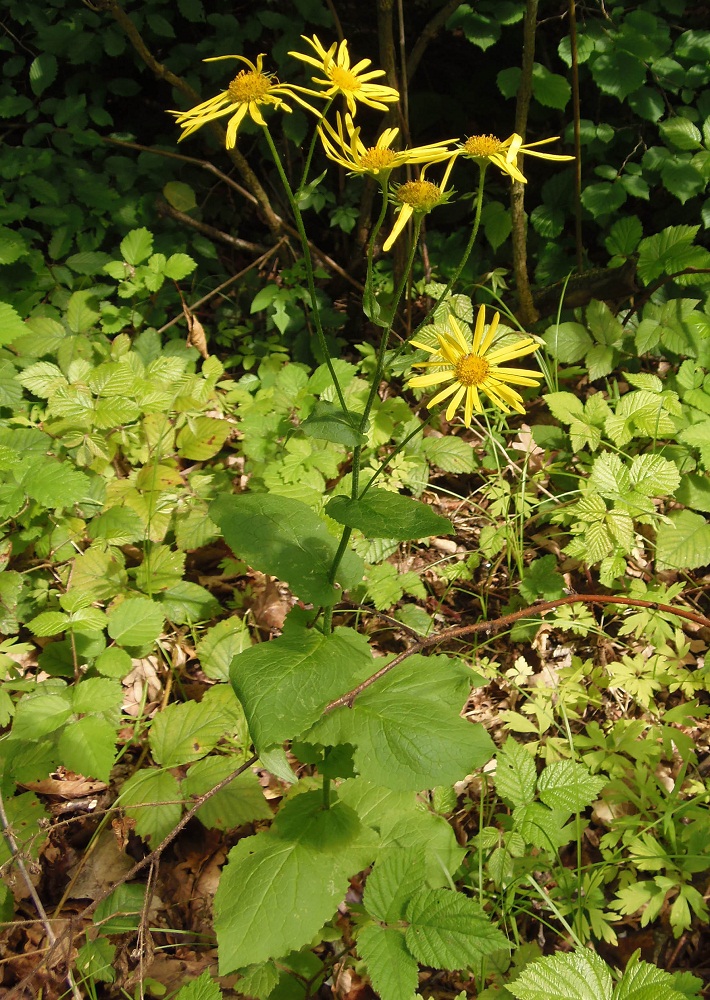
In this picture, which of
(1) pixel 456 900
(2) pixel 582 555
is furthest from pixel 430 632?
(1) pixel 456 900

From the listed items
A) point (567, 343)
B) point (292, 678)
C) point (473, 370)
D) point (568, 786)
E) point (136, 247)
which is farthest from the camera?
point (136, 247)

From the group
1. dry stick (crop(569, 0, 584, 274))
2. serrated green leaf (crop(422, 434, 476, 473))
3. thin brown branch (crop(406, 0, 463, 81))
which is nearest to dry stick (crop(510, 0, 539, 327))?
dry stick (crop(569, 0, 584, 274))

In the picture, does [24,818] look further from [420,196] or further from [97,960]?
[420,196]

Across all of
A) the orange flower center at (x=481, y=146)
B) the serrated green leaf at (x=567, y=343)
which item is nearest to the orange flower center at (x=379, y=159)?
the orange flower center at (x=481, y=146)

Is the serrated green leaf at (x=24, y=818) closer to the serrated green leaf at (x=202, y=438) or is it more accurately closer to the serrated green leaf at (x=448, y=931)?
the serrated green leaf at (x=448, y=931)

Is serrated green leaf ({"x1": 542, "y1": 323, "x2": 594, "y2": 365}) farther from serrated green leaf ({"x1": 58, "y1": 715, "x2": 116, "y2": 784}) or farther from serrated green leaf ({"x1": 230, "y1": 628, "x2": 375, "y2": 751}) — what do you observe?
serrated green leaf ({"x1": 58, "y1": 715, "x2": 116, "y2": 784})

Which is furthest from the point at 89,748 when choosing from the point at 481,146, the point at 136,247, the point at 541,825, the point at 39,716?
the point at 136,247

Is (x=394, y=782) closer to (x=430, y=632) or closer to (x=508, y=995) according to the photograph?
(x=508, y=995)

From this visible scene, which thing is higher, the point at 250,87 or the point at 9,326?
the point at 250,87
